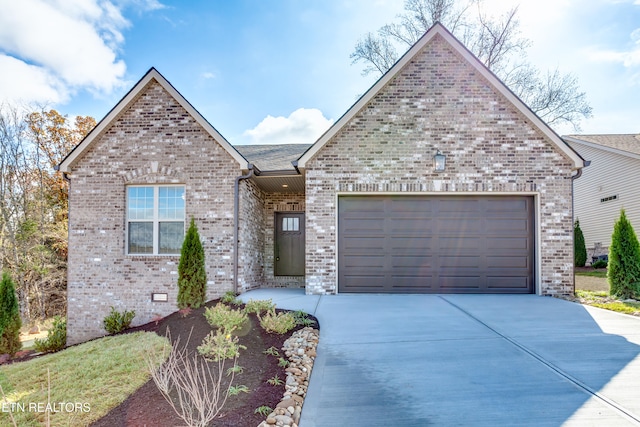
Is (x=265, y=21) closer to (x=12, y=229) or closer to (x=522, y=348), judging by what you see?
(x=522, y=348)

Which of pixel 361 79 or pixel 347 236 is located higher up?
pixel 361 79

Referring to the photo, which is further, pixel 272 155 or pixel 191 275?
pixel 272 155

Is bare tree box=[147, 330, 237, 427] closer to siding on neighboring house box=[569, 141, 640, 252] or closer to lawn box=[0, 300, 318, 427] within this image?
lawn box=[0, 300, 318, 427]

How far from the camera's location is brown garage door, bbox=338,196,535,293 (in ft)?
26.8

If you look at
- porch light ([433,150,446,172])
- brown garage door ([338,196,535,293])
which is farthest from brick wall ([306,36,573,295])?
brown garage door ([338,196,535,293])

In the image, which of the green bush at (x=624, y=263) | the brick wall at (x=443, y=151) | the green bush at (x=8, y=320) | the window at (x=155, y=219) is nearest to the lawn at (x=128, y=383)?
the green bush at (x=8, y=320)

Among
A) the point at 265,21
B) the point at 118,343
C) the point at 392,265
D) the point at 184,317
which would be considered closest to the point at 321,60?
the point at 265,21

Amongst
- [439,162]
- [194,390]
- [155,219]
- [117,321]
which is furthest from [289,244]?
[194,390]

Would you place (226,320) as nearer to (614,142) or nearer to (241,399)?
(241,399)

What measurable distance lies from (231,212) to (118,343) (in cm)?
342

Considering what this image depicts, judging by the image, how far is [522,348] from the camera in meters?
4.20

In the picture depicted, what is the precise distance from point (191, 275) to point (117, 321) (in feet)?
7.49

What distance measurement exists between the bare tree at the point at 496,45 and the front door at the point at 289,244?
11.0 meters

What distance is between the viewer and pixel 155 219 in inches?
332
